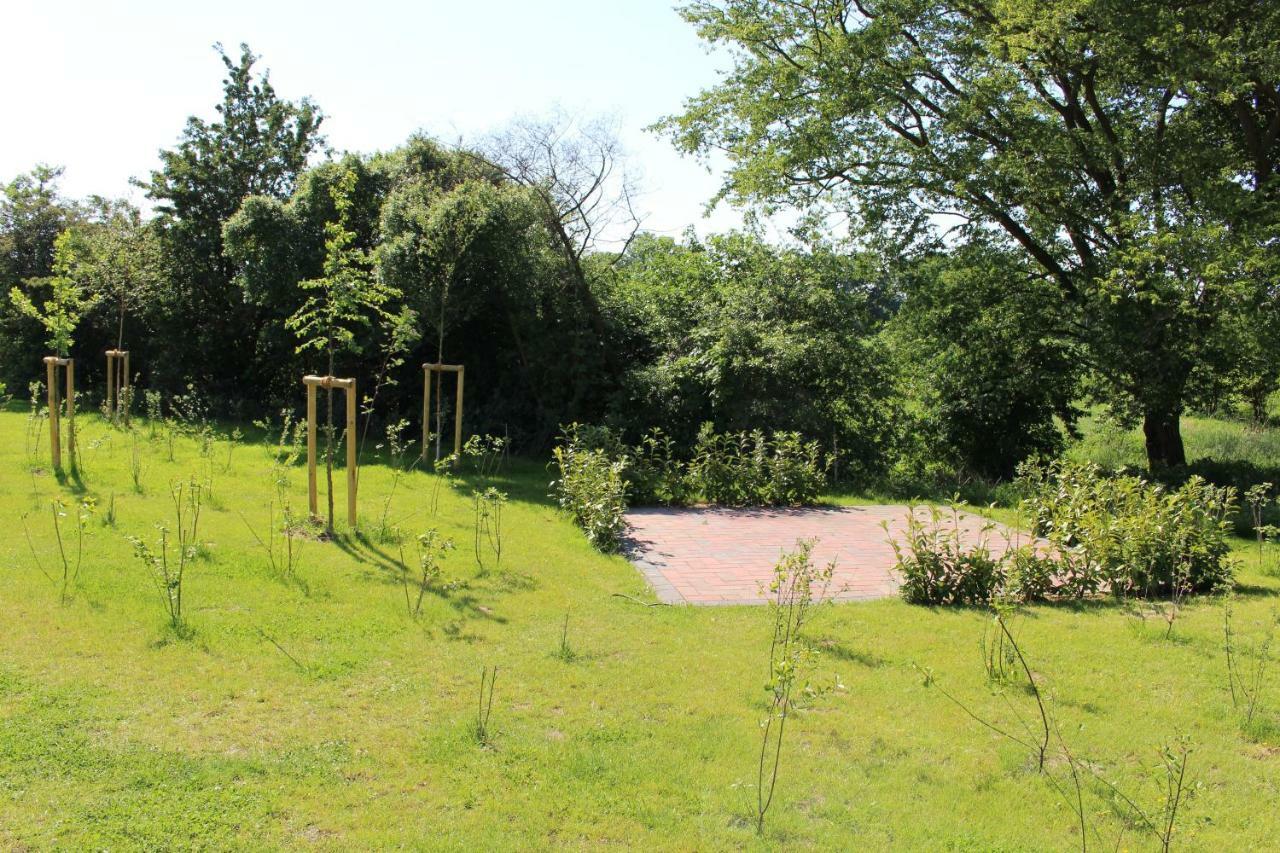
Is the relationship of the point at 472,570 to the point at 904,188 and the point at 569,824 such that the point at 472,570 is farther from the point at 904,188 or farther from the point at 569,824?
the point at 904,188

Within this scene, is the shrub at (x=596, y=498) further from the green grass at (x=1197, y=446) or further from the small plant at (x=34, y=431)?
the green grass at (x=1197, y=446)

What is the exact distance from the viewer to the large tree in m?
11.1

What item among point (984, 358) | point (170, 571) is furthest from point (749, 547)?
point (984, 358)

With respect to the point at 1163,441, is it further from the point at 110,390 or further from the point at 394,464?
the point at 110,390

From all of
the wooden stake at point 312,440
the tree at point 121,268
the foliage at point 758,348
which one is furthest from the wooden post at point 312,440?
the tree at point 121,268

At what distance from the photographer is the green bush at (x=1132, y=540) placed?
6.84m

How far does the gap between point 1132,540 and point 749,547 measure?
3.42m

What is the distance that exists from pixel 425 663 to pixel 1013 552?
4.52 meters

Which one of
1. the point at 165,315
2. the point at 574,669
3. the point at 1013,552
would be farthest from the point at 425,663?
the point at 165,315

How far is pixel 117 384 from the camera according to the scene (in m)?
17.0

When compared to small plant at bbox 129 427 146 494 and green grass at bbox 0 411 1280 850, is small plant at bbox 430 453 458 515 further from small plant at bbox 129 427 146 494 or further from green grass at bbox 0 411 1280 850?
small plant at bbox 129 427 146 494

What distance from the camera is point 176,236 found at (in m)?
17.0

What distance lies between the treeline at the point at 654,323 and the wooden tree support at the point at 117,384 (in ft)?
2.38

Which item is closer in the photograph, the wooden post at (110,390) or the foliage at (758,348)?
the foliage at (758,348)
